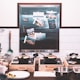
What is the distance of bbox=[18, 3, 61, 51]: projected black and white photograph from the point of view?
2.71 metres

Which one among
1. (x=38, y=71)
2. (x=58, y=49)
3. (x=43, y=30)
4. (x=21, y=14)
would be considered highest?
(x=21, y=14)

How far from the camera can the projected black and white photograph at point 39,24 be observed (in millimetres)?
2713

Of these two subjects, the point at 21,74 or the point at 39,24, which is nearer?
the point at 21,74

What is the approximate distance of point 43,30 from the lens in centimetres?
274

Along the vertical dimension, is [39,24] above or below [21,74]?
above

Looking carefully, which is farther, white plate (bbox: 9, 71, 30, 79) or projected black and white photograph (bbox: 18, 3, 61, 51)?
projected black and white photograph (bbox: 18, 3, 61, 51)

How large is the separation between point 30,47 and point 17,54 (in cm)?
19

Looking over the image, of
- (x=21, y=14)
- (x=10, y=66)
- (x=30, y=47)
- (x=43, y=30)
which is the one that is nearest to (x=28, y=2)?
(x=21, y=14)

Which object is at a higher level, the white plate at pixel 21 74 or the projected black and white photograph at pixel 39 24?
the projected black and white photograph at pixel 39 24

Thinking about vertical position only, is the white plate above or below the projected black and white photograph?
below

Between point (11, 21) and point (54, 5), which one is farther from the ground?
point (54, 5)

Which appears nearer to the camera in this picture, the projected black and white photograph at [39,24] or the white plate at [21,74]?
the white plate at [21,74]

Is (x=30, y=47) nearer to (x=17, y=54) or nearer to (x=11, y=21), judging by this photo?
(x=17, y=54)

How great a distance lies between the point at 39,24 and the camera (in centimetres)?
274
